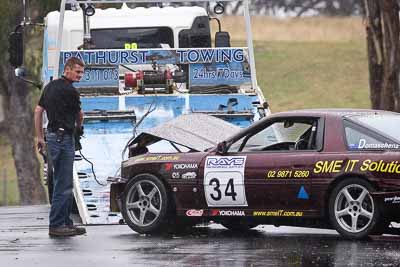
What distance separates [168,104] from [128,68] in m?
1.11

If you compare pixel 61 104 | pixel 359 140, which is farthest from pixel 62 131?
pixel 359 140

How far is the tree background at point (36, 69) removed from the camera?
2514cm

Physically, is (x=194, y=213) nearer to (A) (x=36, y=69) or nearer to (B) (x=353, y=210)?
(B) (x=353, y=210)

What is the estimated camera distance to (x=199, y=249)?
13008 millimetres

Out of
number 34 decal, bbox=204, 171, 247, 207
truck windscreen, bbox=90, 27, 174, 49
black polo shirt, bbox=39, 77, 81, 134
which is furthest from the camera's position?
truck windscreen, bbox=90, 27, 174, 49

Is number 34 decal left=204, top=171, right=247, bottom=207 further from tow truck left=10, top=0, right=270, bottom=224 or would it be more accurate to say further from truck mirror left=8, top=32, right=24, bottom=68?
truck mirror left=8, top=32, right=24, bottom=68

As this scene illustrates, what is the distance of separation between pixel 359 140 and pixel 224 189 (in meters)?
1.60

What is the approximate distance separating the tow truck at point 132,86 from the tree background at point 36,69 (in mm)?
5297

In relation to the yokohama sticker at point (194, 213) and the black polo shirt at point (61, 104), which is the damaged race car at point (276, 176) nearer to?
the yokohama sticker at point (194, 213)

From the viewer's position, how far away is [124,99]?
1791cm

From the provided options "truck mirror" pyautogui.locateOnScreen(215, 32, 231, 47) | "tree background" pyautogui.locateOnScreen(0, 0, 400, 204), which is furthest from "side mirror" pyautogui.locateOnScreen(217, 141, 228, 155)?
"tree background" pyautogui.locateOnScreen(0, 0, 400, 204)

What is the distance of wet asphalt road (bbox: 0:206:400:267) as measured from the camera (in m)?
12.0

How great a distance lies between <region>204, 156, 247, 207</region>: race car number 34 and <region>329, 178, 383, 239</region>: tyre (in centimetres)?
110

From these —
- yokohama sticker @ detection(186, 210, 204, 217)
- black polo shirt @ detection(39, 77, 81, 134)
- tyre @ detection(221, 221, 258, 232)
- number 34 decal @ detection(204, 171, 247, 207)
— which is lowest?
tyre @ detection(221, 221, 258, 232)
